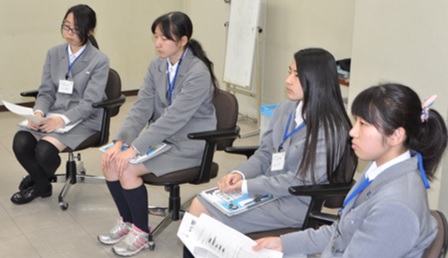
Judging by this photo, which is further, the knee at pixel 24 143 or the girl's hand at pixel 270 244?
the knee at pixel 24 143

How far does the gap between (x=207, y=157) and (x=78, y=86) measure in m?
1.08

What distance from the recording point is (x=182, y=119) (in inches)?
114

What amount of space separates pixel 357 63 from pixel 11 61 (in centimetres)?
351

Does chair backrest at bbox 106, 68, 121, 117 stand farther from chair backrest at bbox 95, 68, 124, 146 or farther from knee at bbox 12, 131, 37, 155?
knee at bbox 12, 131, 37, 155

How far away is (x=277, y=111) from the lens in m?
2.50

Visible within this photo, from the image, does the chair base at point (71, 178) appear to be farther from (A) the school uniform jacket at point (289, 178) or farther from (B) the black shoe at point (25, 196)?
(A) the school uniform jacket at point (289, 178)

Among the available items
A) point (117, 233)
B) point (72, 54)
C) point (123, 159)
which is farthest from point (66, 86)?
point (117, 233)

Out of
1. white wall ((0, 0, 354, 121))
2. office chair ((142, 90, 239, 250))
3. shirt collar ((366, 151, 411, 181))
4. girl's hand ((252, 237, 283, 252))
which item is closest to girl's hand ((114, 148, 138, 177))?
office chair ((142, 90, 239, 250))

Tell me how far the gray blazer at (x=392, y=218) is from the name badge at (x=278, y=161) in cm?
62

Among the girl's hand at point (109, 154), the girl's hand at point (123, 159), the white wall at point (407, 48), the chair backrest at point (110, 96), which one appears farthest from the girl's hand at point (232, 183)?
the chair backrest at point (110, 96)

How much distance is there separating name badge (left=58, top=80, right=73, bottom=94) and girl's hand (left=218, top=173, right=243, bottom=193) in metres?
1.45

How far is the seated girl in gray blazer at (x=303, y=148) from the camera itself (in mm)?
2193

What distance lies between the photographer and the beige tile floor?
9.76ft

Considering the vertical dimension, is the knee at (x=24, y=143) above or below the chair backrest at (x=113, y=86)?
below
